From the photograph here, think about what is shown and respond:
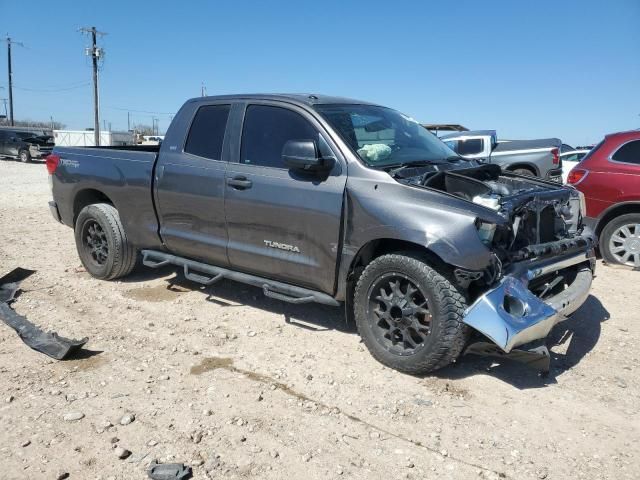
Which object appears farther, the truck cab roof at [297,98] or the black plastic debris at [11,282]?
the black plastic debris at [11,282]

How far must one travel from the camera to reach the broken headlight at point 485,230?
3.31 metres

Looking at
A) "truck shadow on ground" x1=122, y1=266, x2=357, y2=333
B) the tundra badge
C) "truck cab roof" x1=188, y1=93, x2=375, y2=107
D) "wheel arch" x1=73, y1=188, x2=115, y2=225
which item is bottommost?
"truck shadow on ground" x1=122, y1=266, x2=357, y2=333

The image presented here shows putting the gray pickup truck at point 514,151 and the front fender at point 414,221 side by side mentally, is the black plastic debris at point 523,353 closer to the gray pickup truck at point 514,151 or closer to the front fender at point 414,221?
the front fender at point 414,221

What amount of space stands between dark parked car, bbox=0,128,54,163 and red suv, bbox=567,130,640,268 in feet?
88.5

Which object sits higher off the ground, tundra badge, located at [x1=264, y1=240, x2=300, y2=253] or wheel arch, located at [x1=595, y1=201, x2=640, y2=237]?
wheel arch, located at [x1=595, y1=201, x2=640, y2=237]

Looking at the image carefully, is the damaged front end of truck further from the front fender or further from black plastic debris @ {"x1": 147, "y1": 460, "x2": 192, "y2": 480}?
black plastic debris @ {"x1": 147, "y1": 460, "x2": 192, "y2": 480}

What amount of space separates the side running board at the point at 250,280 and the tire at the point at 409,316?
0.38 meters

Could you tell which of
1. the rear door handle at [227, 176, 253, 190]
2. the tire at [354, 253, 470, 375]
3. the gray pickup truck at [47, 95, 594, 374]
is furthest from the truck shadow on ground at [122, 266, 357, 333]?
the rear door handle at [227, 176, 253, 190]

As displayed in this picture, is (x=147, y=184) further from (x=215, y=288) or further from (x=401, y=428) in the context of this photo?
(x=401, y=428)

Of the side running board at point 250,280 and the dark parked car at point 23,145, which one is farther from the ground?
the dark parked car at point 23,145

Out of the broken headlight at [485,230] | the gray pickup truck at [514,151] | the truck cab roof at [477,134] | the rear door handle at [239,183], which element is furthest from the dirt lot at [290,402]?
the truck cab roof at [477,134]

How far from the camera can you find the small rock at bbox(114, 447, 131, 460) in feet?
8.99

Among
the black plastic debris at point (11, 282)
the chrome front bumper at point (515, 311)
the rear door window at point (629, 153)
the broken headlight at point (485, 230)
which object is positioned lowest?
the black plastic debris at point (11, 282)

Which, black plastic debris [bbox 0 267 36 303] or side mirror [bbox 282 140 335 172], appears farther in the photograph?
black plastic debris [bbox 0 267 36 303]
